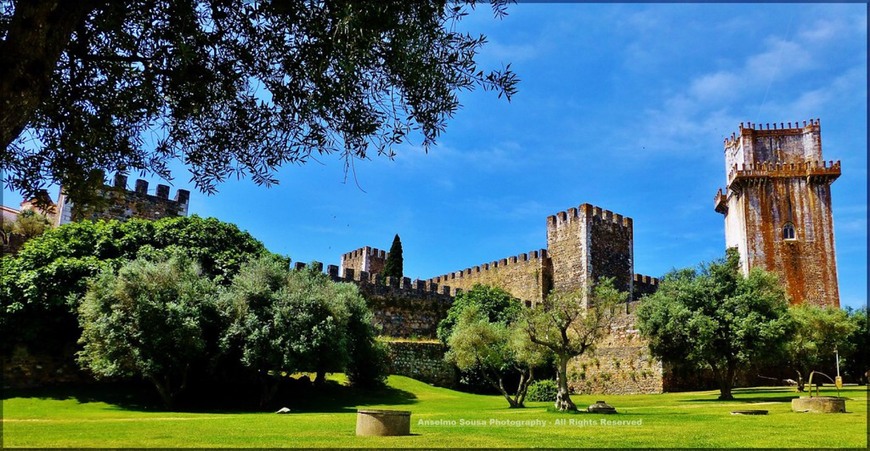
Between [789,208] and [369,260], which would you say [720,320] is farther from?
[369,260]

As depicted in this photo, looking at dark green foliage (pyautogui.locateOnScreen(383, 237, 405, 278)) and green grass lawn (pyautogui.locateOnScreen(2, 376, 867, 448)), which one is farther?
dark green foliage (pyautogui.locateOnScreen(383, 237, 405, 278))

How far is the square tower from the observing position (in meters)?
44.5

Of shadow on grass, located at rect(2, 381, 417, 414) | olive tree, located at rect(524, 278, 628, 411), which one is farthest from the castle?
olive tree, located at rect(524, 278, 628, 411)

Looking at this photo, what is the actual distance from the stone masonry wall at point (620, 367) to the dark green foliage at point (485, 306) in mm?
5179

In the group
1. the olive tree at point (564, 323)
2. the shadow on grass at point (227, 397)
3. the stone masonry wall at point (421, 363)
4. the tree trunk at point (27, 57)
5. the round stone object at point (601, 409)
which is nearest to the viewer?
the tree trunk at point (27, 57)

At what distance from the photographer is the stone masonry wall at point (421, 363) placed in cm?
3312

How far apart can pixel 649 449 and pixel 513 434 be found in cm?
339

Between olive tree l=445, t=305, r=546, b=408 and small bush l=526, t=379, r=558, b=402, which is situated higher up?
Result: olive tree l=445, t=305, r=546, b=408

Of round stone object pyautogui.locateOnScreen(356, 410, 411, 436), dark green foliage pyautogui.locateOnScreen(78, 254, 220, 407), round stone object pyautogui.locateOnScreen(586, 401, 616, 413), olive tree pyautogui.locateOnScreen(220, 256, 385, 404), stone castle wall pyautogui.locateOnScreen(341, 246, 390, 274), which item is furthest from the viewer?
stone castle wall pyautogui.locateOnScreen(341, 246, 390, 274)

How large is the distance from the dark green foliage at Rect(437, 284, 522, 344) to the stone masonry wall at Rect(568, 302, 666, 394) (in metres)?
5.18

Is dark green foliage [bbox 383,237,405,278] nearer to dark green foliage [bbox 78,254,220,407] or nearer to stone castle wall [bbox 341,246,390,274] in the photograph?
stone castle wall [bbox 341,246,390,274]

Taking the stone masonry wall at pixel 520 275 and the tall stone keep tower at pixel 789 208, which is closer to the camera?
the stone masonry wall at pixel 520 275

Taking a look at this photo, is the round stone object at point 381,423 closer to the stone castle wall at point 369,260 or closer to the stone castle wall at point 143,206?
the stone castle wall at point 143,206

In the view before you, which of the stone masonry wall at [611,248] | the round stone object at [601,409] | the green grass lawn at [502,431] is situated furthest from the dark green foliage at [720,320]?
the stone masonry wall at [611,248]
